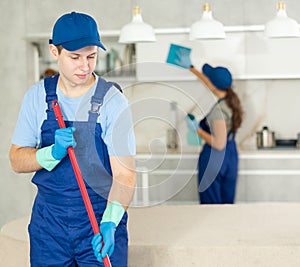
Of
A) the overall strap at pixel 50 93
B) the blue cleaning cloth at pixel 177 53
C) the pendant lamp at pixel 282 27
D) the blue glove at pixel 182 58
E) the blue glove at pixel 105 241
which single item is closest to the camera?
the blue glove at pixel 105 241

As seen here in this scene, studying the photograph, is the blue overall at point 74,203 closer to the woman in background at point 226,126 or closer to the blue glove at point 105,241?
the blue glove at point 105,241

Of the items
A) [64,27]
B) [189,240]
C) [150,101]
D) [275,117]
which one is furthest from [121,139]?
[275,117]

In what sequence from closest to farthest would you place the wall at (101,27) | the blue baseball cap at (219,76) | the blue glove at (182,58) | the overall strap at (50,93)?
the overall strap at (50,93) < the blue glove at (182,58) < the blue baseball cap at (219,76) < the wall at (101,27)

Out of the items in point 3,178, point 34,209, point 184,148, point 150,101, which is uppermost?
point 150,101

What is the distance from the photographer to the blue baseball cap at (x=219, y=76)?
464 centimetres

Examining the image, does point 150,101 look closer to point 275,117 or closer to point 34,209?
point 34,209

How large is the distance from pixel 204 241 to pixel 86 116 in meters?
0.68

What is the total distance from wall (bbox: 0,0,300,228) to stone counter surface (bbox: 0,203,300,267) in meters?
2.97

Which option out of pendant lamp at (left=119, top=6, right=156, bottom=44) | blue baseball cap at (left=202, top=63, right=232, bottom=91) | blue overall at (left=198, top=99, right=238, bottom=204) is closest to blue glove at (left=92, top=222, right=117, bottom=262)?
pendant lamp at (left=119, top=6, right=156, bottom=44)

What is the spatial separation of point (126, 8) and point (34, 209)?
3.71m

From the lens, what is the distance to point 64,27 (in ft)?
6.20

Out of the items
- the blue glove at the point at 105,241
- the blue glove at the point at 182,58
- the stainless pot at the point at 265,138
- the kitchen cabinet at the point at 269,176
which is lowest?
the kitchen cabinet at the point at 269,176

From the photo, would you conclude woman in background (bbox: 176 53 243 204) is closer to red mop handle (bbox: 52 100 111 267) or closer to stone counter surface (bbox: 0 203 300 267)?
stone counter surface (bbox: 0 203 300 267)

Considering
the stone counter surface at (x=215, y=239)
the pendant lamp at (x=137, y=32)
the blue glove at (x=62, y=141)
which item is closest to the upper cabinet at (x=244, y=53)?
the pendant lamp at (x=137, y=32)
